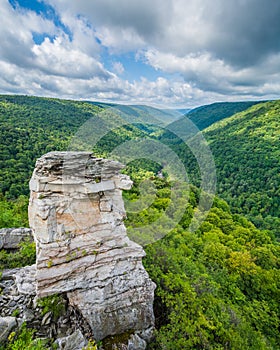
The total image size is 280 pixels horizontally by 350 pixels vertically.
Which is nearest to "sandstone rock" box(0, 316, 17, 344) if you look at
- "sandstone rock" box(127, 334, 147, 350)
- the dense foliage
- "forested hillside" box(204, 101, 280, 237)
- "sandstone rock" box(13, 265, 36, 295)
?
"sandstone rock" box(13, 265, 36, 295)

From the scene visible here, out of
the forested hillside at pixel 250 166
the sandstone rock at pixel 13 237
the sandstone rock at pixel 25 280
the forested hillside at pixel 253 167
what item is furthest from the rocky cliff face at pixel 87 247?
the forested hillside at pixel 250 166

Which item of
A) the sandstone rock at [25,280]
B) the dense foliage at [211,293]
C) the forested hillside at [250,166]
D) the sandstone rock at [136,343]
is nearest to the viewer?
the sandstone rock at [136,343]

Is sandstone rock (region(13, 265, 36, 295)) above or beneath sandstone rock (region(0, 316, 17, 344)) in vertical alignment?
beneath

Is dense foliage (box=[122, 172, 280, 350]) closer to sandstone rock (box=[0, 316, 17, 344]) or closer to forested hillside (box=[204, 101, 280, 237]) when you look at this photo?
sandstone rock (box=[0, 316, 17, 344])

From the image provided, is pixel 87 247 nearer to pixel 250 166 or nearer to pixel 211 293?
pixel 211 293

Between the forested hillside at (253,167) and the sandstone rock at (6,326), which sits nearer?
the sandstone rock at (6,326)

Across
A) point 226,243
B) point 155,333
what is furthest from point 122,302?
point 226,243

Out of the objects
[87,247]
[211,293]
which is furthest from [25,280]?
[211,293]

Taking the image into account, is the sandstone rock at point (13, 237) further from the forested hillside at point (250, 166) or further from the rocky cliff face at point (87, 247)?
the forested hillside at point (250, 166)
